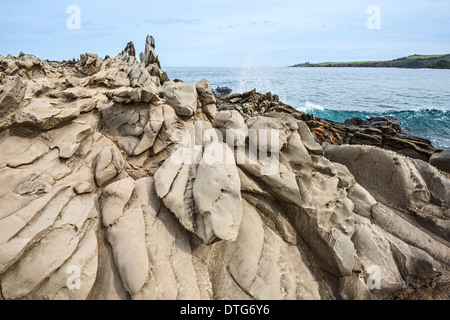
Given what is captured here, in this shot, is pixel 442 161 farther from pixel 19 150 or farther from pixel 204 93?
→ pixel 19 150

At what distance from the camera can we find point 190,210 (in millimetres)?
6383

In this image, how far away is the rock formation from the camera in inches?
210

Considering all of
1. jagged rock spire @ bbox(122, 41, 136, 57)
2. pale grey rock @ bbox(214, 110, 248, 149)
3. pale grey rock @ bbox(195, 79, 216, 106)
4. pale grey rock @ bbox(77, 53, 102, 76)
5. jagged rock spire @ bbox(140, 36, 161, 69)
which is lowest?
pale grey rock @ bbox(214, 110, 248, 149)

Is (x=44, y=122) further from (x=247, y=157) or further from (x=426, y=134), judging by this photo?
(x=426, y=134)

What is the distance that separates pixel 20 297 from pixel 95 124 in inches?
230

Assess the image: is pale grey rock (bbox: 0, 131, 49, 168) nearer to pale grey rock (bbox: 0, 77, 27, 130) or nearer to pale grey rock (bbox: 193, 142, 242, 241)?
pale grey rock (bbox: 0, 77, 27, 130)

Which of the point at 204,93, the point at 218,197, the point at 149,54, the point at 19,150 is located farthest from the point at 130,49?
the point at 218,197

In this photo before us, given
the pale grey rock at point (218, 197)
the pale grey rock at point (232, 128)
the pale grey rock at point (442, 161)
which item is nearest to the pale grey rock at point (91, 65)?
the pale grey rock at point (232, 128)

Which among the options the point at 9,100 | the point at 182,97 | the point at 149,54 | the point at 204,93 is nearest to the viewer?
the point at 9,100

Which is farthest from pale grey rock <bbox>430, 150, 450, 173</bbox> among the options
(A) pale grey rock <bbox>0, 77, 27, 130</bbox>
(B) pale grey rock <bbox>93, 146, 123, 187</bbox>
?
(A) pale grey rock <bbox>0, 77, 27, 130</bbox>

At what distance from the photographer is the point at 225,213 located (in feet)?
20.1

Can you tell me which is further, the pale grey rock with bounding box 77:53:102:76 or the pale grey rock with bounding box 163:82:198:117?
the pale grey rock with bounding box 77:53:102:76
